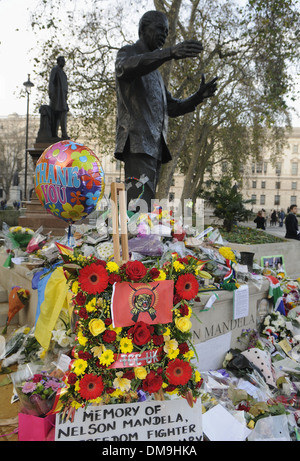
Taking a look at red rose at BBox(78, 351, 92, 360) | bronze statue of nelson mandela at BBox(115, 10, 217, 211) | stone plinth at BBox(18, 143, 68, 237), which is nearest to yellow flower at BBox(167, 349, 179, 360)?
red rose at BBox(78, 351, 92, 360)

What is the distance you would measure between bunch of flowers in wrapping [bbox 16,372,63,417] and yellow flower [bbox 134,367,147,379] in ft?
1.92

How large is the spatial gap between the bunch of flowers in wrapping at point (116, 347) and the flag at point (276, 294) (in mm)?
2258

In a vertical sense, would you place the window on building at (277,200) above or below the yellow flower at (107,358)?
above

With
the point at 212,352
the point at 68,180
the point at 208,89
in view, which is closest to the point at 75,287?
the point at 68,180

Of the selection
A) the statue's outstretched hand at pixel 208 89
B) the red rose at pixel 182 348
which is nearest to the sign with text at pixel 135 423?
the red rose at pixel 182 348

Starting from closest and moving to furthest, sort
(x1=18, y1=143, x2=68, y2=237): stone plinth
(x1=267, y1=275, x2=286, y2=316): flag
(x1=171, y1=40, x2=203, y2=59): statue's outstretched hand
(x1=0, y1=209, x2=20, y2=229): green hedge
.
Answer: (x1=171, y1=40, x2=203, y2=59): statue's outstretched hand → (x1=267, y1=275, x2=286, y2=316): flag → (x1=18, y1=143, x2=68, y2=237): stone plinth → (x1=0, y1=209, x2=20, y2=229): green hedge

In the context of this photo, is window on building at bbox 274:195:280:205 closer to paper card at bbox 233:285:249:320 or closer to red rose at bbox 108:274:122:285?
paper card at bbox 233:285:249:320

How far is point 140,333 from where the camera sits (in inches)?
75.6

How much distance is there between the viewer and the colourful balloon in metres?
3.26

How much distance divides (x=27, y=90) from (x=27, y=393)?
18033mm

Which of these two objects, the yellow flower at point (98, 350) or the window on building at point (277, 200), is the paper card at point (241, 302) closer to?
the yellow flower at point (98, 350)

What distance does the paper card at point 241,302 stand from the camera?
3.41 meters
